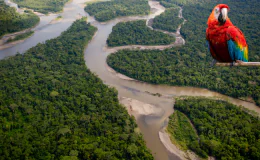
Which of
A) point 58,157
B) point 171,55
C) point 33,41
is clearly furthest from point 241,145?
point 33,41

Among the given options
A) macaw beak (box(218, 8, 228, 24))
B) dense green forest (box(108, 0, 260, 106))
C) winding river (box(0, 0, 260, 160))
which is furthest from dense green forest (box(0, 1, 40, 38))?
macaw beak (box(218, 8, 228, 24))

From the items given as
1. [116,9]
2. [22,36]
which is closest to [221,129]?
[22,36]

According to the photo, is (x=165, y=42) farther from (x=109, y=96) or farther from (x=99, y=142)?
(x=99, y=142)

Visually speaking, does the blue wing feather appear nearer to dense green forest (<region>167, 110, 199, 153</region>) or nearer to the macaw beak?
the macaw beak

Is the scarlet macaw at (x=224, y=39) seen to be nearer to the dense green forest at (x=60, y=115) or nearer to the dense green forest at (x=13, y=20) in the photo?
the dense green forest at (x=60, y=115)

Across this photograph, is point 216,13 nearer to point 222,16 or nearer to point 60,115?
point 222,16
